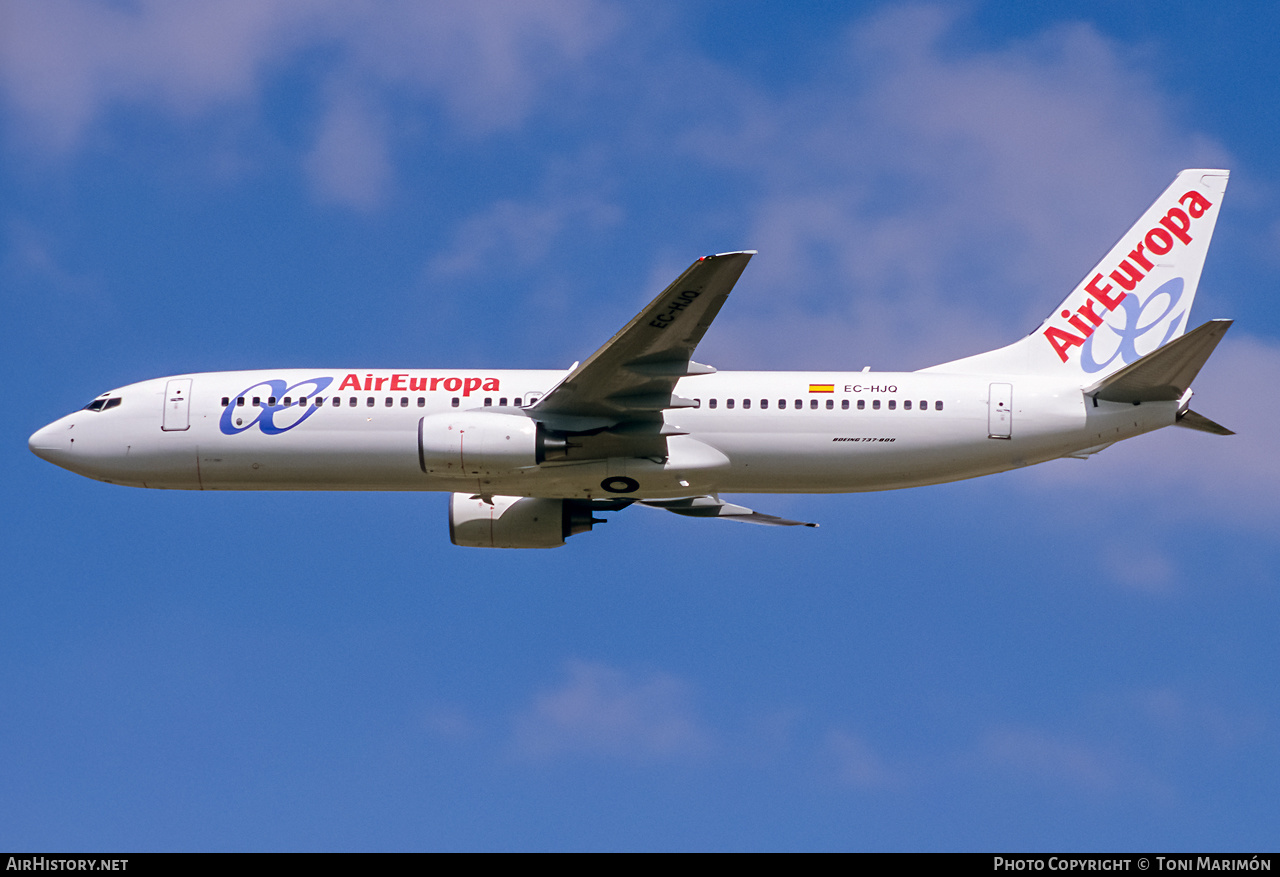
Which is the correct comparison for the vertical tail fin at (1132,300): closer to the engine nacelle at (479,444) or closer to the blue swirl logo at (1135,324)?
the blue swirl logo at (1135,324)

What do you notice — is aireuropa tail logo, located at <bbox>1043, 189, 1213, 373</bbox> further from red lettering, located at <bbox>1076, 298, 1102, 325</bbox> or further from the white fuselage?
the white fuselage

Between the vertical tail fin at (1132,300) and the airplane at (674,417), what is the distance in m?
0.05

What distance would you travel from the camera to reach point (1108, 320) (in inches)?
1651

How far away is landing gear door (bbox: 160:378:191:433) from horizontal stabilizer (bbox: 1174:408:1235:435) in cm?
2435

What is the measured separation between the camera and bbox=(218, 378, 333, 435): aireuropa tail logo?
4006 cm

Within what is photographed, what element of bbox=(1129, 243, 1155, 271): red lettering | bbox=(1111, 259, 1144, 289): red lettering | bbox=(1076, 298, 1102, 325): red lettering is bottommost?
bbox=(1076, 298, 1102, 325): red lettering

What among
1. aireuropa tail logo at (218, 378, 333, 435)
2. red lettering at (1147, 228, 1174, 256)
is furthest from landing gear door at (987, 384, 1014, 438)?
aireuropa tail logo at (218, 378, 333, 435)

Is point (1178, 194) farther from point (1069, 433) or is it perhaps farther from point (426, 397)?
point (426, 397)

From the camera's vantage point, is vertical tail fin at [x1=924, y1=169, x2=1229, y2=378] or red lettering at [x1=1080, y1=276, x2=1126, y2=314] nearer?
vertical tail fin at [x1=924, y1=169, x2=1229, y2=378]

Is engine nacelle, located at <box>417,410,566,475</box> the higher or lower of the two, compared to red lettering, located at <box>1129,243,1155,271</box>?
lower

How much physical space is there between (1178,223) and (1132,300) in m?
2.63
